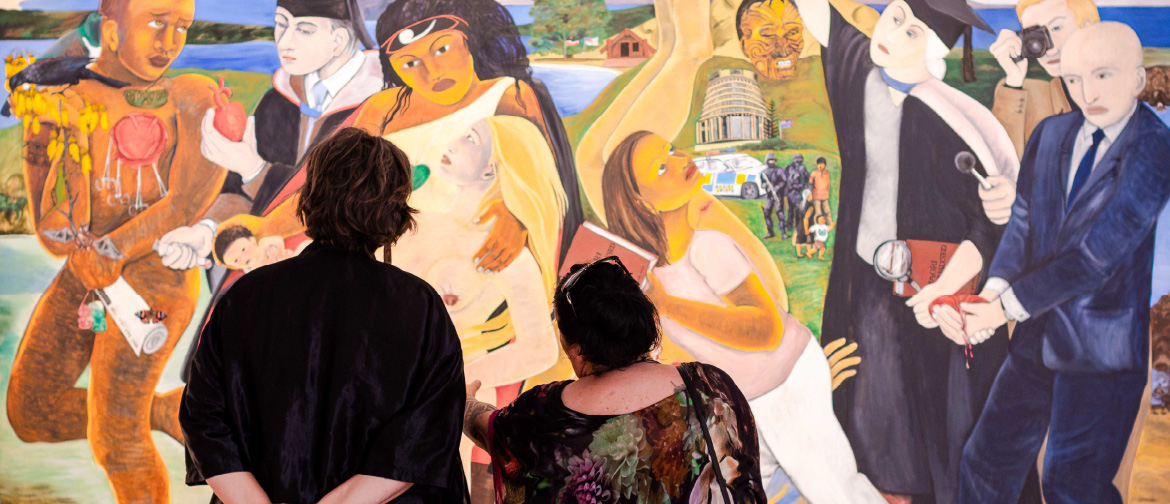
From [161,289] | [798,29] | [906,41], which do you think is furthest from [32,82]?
[906,41]

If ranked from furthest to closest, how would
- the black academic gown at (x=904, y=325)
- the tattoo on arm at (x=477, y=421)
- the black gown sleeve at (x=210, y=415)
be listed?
the black academic gown at (x=904, y=325) → the tattoo on arm at (x=477, y=421) → the black gown sleeve at (x=210, y=415)

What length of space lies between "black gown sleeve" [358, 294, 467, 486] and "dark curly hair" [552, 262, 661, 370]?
0.78ft

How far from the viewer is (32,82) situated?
10.2 feet

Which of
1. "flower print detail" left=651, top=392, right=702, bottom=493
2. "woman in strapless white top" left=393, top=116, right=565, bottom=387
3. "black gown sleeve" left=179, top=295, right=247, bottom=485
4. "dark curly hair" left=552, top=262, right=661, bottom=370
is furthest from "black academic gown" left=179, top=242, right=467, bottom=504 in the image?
"woman in strapless white top" left=393, top=116, right=565, bottom=387

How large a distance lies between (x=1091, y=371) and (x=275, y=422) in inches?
118

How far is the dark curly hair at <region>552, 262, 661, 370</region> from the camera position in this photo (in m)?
1.49

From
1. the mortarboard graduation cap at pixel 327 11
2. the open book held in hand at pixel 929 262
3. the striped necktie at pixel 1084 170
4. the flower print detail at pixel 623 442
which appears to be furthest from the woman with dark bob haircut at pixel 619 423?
the striped necktie at pixel 1084 170

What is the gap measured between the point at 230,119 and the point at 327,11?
0.58m

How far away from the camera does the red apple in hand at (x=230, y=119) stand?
3.06 m

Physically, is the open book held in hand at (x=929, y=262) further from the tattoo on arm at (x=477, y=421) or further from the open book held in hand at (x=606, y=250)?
the tattoo on arm at (x=477, y=421)

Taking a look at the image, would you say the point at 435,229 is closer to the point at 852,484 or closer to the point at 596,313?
the point at 596,313

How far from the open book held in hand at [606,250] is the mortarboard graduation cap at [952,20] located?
4.73 ft

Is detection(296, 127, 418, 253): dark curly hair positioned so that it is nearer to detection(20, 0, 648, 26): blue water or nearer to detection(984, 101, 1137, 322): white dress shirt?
detection(20, 0, 648, 26): blue water

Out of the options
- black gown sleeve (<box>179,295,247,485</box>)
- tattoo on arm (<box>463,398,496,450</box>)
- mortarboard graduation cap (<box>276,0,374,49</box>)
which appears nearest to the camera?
black gown sleeve (<box>179,295,247,485</box>)
